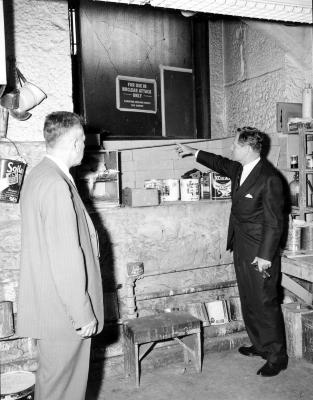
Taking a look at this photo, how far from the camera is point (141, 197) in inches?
139

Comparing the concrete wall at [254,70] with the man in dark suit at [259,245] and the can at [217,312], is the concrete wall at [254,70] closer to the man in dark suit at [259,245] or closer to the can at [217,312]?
the man in dark suit at [259,245]

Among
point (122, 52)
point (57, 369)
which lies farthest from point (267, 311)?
point (122, 52)

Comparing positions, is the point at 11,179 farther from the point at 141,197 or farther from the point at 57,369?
the point at 57,369

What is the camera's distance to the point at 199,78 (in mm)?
4809

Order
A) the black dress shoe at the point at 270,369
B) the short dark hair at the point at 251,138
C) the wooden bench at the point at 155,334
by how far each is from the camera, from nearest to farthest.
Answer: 1. the wooden bench at the point at 155,334
2. the black dress shoe at the point at 270,369
3. the short dark hair at the point at 251,138

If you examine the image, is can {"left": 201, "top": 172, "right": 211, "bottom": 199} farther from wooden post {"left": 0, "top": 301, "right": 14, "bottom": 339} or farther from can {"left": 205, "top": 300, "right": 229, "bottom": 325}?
wooden post {"left": 0, "top": 301, "right": 14, "bottom": 339}

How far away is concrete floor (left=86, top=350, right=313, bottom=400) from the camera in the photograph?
2.99 metres

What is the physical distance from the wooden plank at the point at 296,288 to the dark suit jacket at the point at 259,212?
62 centimetres

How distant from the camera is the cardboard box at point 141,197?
3488 millimetres

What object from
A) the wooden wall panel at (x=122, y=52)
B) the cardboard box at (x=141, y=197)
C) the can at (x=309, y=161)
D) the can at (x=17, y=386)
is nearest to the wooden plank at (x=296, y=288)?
the can at (x=309, y=161)

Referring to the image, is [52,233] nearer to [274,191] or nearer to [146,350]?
[146,350]

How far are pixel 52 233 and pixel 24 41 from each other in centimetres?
174

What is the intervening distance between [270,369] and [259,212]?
1.28 meters

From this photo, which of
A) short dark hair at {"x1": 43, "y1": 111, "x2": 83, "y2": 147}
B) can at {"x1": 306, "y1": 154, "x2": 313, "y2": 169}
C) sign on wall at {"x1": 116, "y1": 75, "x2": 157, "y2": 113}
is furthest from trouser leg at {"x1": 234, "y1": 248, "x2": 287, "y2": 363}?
sign on wall at {"x1": 116, "y1": 75, "x2": 157, "y2": 113}
